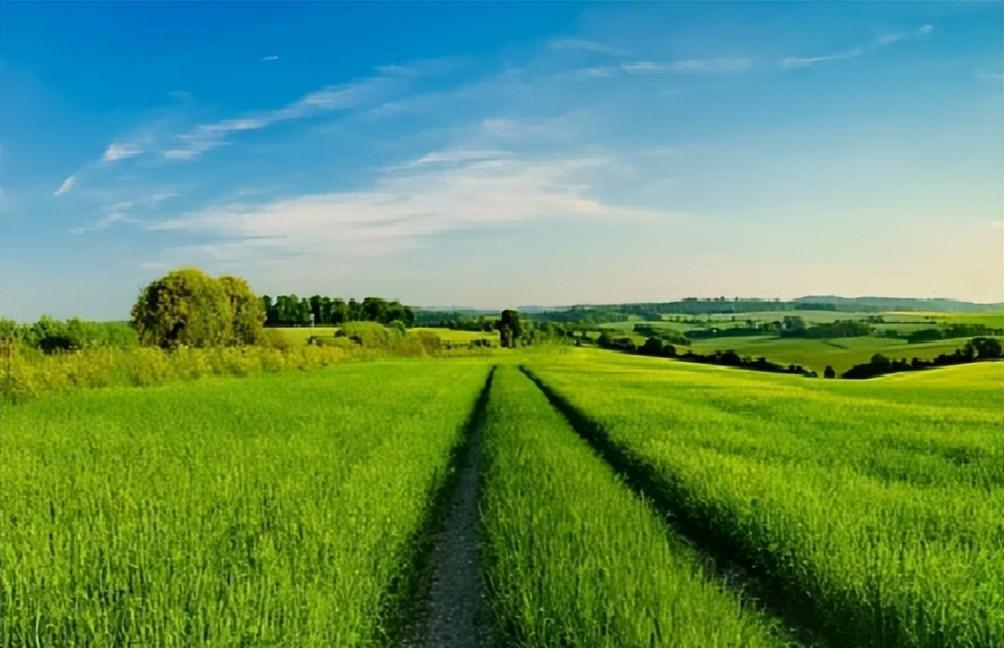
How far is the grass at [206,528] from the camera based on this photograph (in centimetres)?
459

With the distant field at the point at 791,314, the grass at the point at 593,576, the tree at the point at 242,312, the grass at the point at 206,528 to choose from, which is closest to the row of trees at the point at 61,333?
the tree at the point at 242,312

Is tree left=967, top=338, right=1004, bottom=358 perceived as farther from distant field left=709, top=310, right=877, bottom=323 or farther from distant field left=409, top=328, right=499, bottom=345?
distant field left=409, top=328, right=499, bottom=345

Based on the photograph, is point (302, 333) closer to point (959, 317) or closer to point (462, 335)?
point (462, 335)

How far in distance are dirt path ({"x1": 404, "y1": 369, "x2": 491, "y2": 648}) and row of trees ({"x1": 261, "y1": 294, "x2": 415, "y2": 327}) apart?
78.3m

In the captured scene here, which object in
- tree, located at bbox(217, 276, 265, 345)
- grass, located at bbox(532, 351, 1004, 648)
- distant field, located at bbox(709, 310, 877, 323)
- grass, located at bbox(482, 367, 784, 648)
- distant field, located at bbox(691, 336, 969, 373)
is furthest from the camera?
distant field, located at bbox(709, 310, 877, 323)

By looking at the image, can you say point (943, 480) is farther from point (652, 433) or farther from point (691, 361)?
point (691, 361)

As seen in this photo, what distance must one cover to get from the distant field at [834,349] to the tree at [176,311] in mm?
42859

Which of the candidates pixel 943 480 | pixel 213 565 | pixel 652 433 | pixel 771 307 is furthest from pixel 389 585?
pixel 771 307

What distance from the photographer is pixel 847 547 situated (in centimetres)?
647

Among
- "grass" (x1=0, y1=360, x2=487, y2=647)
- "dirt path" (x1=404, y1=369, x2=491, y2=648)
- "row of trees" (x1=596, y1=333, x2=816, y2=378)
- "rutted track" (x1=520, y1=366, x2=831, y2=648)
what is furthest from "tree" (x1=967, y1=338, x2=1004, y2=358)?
"dirt path" (x1=404, y1=369, x2=491, y2=648)

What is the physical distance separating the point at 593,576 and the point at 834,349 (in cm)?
5272

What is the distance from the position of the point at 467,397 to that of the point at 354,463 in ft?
51.5

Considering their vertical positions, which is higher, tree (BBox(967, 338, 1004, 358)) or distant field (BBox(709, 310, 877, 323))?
distant field (BBox(709, 310, 877, 323))

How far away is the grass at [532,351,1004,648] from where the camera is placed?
5422mm
